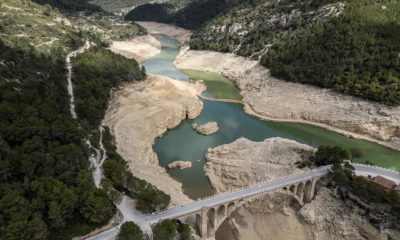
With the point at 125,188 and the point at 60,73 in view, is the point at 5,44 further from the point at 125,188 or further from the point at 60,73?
the point at 125,188

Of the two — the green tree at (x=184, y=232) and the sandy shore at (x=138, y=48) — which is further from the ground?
the sandy shore at (x=138, y=48)

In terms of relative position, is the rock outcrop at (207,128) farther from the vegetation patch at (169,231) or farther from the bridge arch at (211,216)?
the vegetation patch at (169,231)

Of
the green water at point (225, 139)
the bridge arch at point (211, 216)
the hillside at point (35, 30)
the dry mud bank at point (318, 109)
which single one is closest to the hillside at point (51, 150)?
the hillside at point (35, 30)

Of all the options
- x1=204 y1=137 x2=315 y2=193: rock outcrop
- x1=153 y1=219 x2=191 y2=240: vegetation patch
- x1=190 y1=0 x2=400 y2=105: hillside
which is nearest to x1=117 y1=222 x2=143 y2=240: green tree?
x1=153 y1=219 x2=191 y2=240: vegetation patch

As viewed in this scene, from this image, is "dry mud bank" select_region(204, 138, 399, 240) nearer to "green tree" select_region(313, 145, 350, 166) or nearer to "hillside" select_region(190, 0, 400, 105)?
"green tree" select_region(313, 145, 350, 166)

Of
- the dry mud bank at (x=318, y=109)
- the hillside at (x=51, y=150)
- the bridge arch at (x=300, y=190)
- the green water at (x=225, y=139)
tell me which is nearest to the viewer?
the hillside at (x=51, y=150)

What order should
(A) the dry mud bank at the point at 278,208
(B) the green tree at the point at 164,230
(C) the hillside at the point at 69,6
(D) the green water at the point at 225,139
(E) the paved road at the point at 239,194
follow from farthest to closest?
(C) the hillside at the point at 69,6, (D) the green water at the point at 225,139, (A) the dry mud bank at the point at 278,208, (E) the paved road at the point at 239,194, (B) the green tree at the point at 164,230

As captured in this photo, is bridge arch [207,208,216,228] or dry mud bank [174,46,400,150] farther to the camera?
dry mud bank [174,46,400,150]
